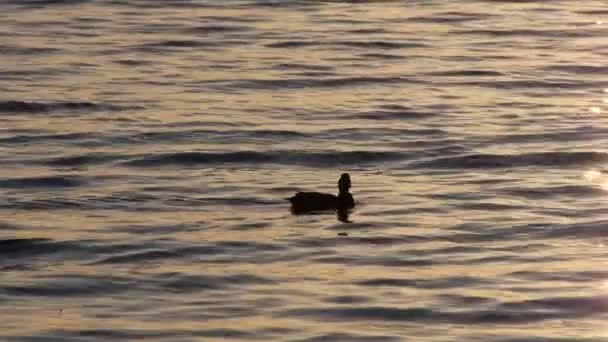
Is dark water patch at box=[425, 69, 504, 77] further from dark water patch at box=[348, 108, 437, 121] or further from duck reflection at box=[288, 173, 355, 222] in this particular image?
duck reflection at box=[288, 173, 355, 222]

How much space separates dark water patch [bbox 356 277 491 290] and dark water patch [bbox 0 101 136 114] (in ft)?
32.0

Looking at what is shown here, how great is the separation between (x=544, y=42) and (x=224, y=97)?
7603mm

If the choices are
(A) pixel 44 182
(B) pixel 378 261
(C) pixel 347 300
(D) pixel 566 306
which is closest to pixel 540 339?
(D) pixel 566 306

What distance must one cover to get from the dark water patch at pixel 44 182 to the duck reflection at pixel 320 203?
2.75 metres

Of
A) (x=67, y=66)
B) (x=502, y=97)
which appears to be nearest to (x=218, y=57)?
(x=67, y=66)

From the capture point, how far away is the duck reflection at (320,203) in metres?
20.9

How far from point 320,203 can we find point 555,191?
280 cm

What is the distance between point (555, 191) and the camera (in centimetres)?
2216

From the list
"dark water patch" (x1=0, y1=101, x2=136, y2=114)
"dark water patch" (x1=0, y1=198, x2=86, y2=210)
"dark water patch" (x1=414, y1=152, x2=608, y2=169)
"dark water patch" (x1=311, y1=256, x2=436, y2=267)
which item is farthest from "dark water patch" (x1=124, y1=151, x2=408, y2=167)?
"dark water patch" (x1=311, y1=256, x2=436, y2=267)

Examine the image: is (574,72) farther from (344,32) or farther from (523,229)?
(523,229)

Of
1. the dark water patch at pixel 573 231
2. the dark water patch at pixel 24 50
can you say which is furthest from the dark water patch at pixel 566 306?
the dark water patch at pixel 24 50

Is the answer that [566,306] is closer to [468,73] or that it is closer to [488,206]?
[488,206]

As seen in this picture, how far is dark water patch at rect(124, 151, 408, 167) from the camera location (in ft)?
78.7

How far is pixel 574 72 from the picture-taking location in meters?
30.9
